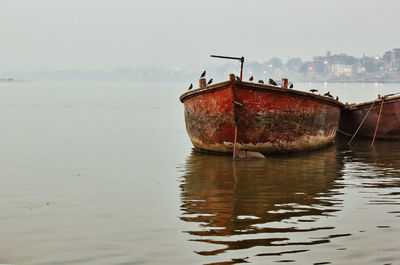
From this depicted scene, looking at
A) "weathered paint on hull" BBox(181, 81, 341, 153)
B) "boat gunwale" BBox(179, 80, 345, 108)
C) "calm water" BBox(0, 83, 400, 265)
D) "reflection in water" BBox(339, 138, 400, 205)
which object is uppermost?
"boat gunwale" BBox(179, 80, 345, 108)

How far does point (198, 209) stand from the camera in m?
9.05

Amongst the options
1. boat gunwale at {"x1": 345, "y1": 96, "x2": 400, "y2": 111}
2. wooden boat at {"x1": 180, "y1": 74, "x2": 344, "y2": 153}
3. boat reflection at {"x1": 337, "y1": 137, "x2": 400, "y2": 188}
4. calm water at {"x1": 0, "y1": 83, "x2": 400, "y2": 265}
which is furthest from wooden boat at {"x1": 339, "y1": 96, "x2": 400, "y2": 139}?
wooden boat at {"x1": 180, "y1": 74, "x2": 344, "y2": 153}

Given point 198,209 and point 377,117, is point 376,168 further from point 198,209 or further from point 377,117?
point 198,209

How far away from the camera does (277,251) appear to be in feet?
21.8

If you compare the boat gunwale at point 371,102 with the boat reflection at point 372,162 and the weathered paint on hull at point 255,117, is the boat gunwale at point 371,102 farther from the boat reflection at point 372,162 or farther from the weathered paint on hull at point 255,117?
the weathered paint on hull at point 255,117

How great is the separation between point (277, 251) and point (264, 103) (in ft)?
28.3

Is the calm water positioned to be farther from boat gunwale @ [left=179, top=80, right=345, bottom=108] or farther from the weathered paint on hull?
boat gunwale @ [left=179, top=80, right=345, bottom=108]

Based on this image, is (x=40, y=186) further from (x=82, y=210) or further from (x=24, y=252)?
(x=24, y=252)

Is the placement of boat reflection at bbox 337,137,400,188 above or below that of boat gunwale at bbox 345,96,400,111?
below

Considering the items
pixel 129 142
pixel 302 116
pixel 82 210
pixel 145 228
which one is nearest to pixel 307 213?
pixel 145 228

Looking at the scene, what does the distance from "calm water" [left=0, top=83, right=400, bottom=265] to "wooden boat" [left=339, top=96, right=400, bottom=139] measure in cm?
338

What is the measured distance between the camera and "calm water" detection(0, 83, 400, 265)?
667 centimetres

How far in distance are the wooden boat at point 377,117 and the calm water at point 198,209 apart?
11.1ft

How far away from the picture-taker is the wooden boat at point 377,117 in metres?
19.6
